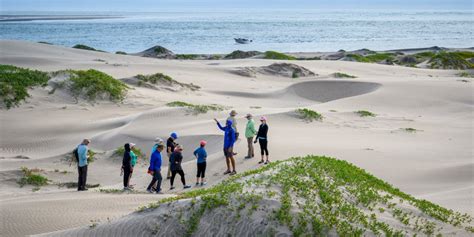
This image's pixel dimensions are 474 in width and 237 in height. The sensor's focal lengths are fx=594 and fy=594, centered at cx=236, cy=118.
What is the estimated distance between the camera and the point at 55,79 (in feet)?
93.2

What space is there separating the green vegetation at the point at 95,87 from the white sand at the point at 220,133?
0.63 meters

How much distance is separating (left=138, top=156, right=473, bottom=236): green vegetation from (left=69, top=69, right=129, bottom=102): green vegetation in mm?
18036

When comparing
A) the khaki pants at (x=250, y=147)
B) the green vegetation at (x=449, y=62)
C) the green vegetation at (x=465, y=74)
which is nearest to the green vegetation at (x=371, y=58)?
the green vegetation at (x=449, y=62)

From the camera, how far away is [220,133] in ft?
65.0

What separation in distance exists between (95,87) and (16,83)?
3.46m

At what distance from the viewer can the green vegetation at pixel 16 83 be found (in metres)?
25.5

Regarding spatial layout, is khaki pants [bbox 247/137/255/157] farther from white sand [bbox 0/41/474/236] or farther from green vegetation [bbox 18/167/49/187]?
green vegetation [bbox 18/167/49/187]

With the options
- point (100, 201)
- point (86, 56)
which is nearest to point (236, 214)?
point (100, 201)

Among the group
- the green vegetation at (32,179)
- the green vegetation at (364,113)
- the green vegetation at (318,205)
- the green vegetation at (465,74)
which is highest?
the green vegetation at (318,205)

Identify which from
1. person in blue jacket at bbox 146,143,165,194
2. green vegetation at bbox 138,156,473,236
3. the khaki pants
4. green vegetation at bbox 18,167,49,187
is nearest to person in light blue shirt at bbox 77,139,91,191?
person in blue jacket at bbox 146,143,165,194

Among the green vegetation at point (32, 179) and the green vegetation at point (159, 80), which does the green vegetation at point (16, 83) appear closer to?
the green vegetation at point (159, 80)

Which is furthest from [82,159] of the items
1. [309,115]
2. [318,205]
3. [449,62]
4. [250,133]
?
[449,62]

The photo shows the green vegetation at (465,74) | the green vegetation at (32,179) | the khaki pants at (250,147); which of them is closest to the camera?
the green vegetation at (32,179)

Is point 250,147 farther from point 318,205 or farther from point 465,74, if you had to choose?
point 465,74
